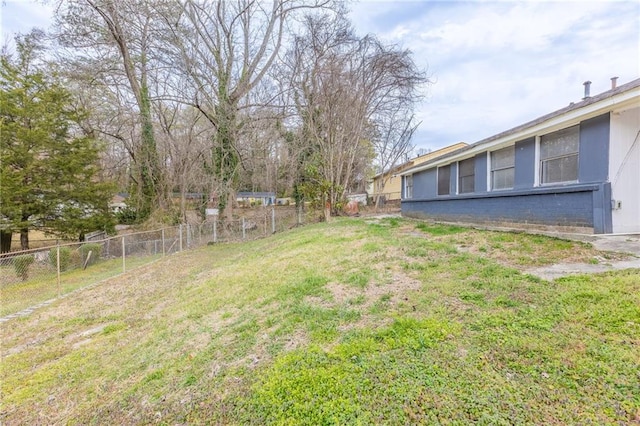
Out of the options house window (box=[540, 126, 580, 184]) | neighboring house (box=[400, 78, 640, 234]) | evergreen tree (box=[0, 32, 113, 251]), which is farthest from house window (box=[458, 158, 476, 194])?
evergreen tree (box=[0, 32, 113, 251])

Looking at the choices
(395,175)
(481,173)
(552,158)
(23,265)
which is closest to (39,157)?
(23,265)

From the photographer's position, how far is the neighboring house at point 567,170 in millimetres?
5055

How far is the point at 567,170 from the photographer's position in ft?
19.4

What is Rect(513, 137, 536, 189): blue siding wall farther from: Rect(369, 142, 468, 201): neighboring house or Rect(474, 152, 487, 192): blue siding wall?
Rect(369, 142, 468, 201): neighboring house

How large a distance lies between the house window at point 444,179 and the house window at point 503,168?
84.7 inches

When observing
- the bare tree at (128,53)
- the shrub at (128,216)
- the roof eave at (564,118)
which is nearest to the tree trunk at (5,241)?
the bare tree at (128,53)

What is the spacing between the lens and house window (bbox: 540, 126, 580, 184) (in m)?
5.79

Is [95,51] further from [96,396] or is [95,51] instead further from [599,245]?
[599,245]

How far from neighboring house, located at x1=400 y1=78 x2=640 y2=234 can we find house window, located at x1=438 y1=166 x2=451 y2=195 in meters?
1.19

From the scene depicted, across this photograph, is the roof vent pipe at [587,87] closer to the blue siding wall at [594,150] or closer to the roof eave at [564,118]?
the roof eave at [564,118]

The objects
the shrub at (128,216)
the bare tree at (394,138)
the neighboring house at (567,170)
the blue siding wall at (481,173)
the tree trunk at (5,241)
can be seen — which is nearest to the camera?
the neighboring house at (567,170)

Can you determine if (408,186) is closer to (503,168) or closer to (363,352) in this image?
(503,168)

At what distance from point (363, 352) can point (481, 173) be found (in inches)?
302

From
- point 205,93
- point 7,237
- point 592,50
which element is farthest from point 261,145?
point 592,50
